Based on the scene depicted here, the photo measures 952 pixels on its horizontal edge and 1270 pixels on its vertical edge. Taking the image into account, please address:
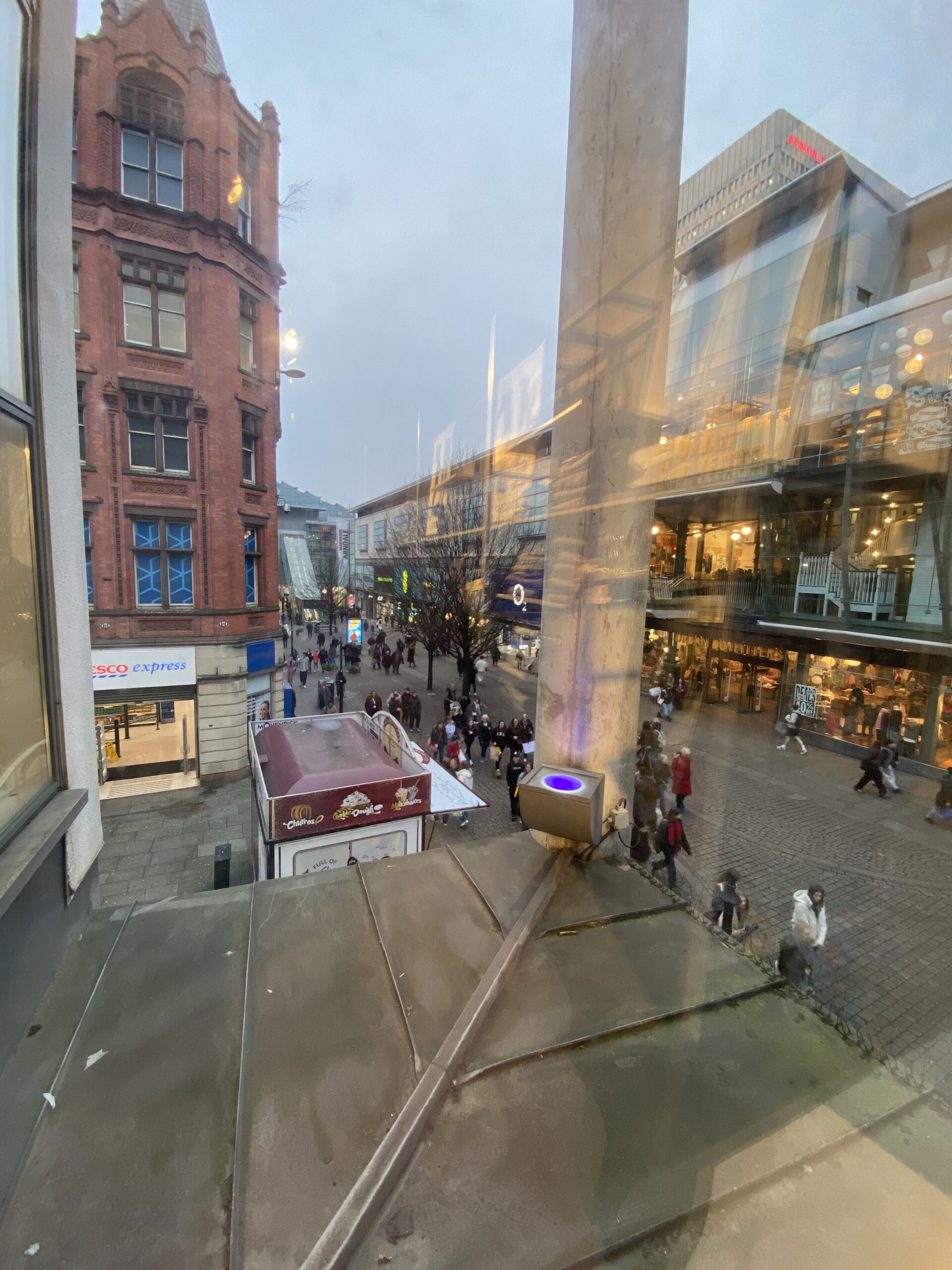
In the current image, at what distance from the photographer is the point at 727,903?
19.5 feet

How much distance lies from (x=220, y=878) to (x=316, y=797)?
250 cm

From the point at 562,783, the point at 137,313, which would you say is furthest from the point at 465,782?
the point at 137,313

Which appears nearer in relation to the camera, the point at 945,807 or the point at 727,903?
the point at 727,903

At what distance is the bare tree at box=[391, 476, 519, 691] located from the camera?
19.8m

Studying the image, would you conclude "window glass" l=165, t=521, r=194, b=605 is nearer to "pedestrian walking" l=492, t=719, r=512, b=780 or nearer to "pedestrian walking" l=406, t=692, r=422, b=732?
"pedestrian walking" l=406, t=692, r=422, b=732

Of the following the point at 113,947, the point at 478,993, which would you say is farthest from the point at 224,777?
the point at 478,993

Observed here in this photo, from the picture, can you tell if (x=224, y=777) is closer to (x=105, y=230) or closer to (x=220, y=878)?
(x=220, y=878)

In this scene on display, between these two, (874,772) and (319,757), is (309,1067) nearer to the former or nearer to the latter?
(319,757)

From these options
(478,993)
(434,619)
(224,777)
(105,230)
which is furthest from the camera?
(434,619)

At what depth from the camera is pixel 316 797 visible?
611cm

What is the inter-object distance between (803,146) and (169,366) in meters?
17.5

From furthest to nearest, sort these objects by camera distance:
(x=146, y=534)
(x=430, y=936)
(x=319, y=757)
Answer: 1. (x=146, y=534)
2. (x=319, y=757)
3. (x=430, y=936)

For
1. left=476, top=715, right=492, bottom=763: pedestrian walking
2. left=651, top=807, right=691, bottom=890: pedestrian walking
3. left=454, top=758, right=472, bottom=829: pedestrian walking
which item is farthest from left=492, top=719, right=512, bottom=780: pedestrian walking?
left=651, top=807, right=691, bottom=890: pedestrian walking

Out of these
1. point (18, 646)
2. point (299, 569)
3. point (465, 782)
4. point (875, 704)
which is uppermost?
point (299, 569)
